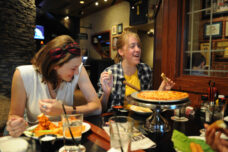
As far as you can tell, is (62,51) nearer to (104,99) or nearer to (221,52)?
(104,99)

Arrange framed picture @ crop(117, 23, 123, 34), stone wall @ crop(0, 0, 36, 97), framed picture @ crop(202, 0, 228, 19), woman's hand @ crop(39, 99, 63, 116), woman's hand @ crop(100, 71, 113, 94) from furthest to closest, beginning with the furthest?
1. framed picture @ crop(117, 23, 123, 34)
2. stone wall @ crop(0, 0, 36, 97)
3. framed picture @ crop(202, 0, 228, 19)
4. woman's hand @ crop(100, 71, 113, 94)
5. woman's hand @ crop(39, 99, 63, 116)

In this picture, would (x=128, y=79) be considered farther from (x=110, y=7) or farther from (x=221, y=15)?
(x=110, y=7)

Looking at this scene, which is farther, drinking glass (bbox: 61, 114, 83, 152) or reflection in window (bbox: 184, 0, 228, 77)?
reflection in window (bbox: 184, 0, 228, 77)

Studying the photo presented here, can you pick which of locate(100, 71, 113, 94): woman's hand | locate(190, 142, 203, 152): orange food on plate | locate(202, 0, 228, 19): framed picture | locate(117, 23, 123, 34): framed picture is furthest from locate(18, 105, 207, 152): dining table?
locate(117, 23, 123, 34): framed picture

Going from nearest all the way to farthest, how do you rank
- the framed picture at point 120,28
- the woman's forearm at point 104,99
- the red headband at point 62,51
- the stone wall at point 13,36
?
1. the red headband at point 62,51
2. the woman's forearm at point 104,99
3. the stone wall at point 13,36
4. the framed picture at point 120,28

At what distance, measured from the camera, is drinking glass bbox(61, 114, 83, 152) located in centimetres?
75

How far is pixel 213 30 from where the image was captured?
2021 millimetres

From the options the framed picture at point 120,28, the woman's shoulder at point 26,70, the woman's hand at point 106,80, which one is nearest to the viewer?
the woman's shoulder at point 26,70

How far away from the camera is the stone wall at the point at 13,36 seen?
380 cm

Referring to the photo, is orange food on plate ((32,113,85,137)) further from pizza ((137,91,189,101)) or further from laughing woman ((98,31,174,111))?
laughing woman ((98,31,174,111))

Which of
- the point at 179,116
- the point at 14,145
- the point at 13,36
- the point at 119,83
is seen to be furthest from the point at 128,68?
the point at 13,36

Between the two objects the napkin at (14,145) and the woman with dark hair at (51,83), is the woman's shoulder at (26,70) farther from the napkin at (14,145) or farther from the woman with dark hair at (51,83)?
the napkin at (14,145)

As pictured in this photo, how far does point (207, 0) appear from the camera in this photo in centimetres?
208

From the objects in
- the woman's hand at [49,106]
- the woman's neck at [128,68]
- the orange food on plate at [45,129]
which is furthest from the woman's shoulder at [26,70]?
the woman's neck at [128,68]
